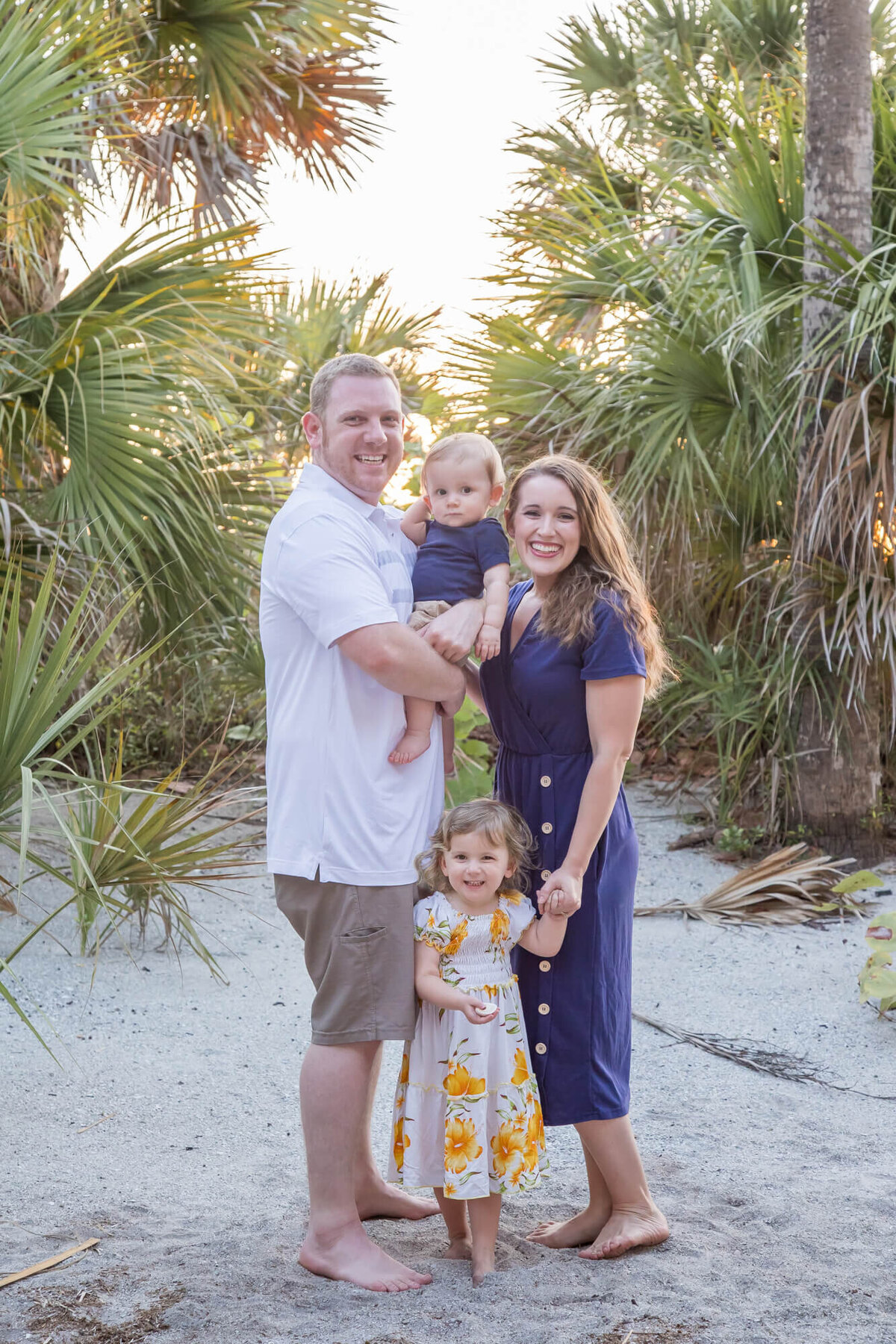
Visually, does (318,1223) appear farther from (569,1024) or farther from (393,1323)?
(569,1024)

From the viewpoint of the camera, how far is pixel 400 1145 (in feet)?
8.57

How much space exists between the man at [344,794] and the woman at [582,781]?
0.19m

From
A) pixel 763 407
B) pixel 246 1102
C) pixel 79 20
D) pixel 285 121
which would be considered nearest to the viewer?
pixel 246 1102

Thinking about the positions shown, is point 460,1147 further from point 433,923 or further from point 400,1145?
point 433,923

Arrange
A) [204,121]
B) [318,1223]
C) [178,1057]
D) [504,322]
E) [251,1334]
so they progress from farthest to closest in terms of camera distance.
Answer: [204,121]
[504,322]
[178,1057]
[318,1223]
[251,1334]

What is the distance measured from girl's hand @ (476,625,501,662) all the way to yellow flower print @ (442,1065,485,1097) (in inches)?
33.5

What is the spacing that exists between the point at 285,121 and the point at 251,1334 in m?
7.71

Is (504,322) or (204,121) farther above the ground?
(204,121)

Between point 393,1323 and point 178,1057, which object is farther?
point 178,1057

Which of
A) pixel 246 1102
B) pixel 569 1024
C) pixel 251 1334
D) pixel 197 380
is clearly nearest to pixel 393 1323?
pixel 251 1334

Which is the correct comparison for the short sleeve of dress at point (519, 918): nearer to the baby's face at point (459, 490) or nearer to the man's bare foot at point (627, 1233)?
the man's bare foot at point (627, 1233)

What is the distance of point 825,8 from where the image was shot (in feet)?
20.2

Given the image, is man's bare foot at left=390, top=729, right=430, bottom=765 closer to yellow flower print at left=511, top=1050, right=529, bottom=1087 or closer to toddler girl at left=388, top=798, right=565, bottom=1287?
toddler girl at left=388, top=798, right=565, bottom=1287

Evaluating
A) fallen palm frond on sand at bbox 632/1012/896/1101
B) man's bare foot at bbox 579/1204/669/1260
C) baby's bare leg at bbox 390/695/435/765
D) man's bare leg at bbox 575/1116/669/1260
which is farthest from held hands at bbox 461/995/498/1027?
fallen palm frond on sand at bbox 632/1012/896/1101
